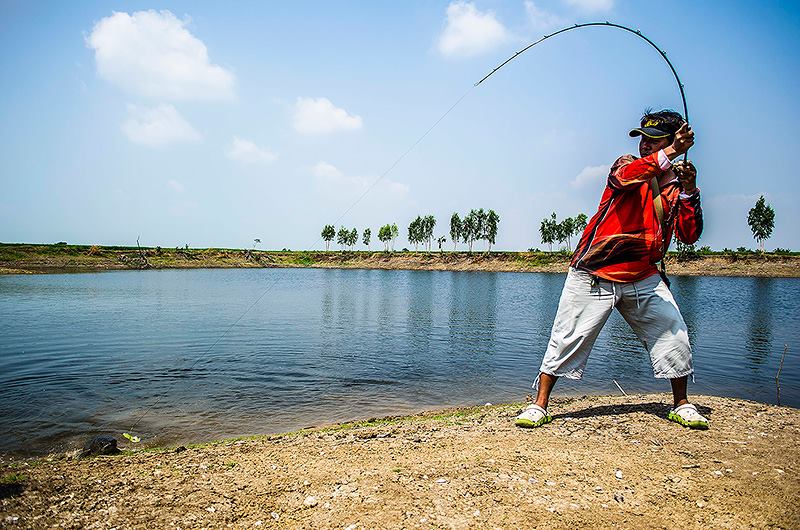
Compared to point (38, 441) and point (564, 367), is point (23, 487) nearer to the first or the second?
point (38, 441)

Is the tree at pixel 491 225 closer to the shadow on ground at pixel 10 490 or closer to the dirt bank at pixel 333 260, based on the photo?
the dirt bank at pixel 333 260

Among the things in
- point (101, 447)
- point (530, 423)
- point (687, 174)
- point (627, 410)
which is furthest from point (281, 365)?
point (687, 174)

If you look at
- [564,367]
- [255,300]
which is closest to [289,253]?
[255,300]

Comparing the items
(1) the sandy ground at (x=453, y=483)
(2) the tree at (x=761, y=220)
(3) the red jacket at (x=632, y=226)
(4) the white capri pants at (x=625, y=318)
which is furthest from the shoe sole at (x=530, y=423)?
(2) the tree at (x=761, y=220)

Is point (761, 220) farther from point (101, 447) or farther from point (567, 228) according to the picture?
point (101, 447)

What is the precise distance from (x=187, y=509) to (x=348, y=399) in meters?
6.76

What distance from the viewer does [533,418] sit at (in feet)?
18.4

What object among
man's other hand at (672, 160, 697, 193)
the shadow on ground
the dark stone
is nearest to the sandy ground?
the shadow on ground

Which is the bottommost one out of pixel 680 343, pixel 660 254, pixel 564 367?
pixel 564 367

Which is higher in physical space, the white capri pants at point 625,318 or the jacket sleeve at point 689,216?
the jacket sleeve at point 689,216

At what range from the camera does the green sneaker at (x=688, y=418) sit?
5.40 meters

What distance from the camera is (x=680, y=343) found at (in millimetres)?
5363

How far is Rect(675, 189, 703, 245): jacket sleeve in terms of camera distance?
17.9 ft

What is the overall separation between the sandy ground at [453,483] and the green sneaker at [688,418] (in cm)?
14
